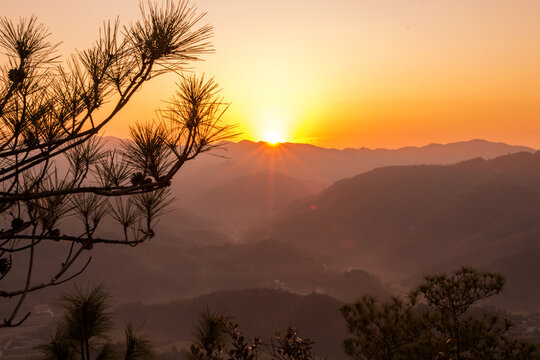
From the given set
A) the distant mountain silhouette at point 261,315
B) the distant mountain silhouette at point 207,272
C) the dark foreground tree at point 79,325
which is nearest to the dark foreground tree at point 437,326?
the dark foreground tree at point 79,325

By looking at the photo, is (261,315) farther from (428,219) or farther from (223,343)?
(428,219)

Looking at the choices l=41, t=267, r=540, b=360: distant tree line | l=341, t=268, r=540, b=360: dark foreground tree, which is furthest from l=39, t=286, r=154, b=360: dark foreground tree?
l=341, t=268, r=540, b=360: dark foreground tree

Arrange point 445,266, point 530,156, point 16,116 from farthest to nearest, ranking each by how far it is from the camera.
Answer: point 530,156, point 445,266, point 16,116

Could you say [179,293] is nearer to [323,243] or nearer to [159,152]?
[323,243]

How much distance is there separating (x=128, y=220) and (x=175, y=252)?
127103mm

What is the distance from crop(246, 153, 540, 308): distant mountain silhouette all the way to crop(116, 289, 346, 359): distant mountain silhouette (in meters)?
52.1

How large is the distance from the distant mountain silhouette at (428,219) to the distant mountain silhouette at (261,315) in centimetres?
5211

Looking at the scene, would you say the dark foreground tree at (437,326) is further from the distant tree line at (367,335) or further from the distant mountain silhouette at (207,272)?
the distant mountain silhouette at (207,272)

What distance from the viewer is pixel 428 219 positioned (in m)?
140

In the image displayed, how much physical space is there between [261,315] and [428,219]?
87797 mm

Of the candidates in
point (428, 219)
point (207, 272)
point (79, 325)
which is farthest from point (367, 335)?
point (428, 219)

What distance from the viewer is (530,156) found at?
544ft

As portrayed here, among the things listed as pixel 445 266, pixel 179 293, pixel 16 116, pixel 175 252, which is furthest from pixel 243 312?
pixel 16 116

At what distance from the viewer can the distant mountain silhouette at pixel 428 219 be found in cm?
11294
